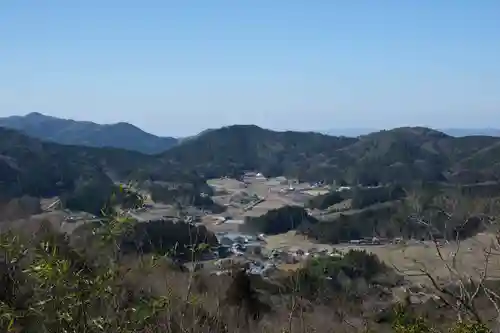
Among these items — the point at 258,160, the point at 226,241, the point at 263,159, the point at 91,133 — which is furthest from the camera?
the point at 91,133

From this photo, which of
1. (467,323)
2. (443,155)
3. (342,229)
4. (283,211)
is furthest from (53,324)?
(443,155)

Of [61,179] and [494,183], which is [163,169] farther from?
[494,183]

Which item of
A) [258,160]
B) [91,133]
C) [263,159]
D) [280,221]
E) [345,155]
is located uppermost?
[91,133]

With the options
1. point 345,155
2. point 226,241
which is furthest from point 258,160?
point 226,241

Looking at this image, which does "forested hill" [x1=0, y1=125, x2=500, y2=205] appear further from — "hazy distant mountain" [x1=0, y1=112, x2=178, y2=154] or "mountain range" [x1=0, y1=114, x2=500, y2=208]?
"hazy distant mountain" [x1=0, y1=112, x2=178, y2=154]

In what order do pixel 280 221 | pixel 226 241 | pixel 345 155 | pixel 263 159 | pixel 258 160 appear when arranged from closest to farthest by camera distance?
pixel 226 241
pixel 280 221
pixel 345 155
pixel 258 160
pixel 263 159

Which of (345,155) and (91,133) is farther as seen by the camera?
(91,133)

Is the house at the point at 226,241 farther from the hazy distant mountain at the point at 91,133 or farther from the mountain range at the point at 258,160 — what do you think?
the hazy distant mountain at the point at 91,133

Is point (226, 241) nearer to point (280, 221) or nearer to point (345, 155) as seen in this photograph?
point (280, 221)

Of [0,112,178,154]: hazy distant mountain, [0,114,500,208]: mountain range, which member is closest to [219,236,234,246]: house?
[0,114,500,208]: mountain range
